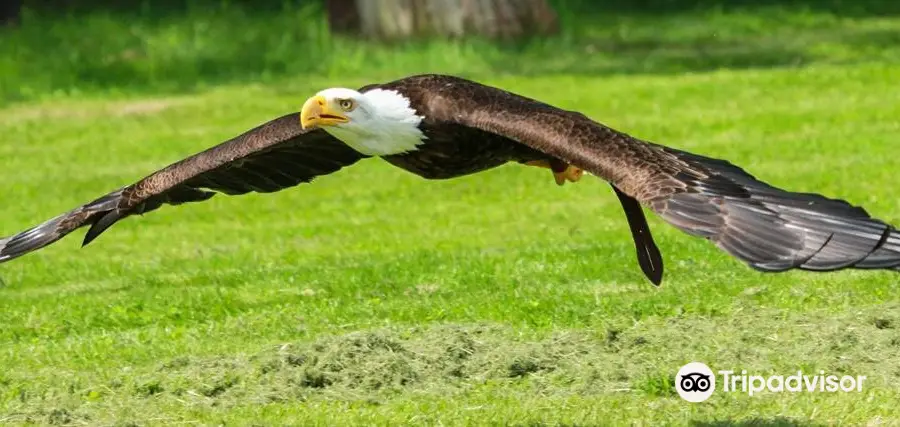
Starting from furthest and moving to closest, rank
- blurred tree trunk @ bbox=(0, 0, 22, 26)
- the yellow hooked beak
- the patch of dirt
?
blurred tree trunk @ bbox=(0, 0, 22, 26) < the patch of dirt < the yellow hooked beak

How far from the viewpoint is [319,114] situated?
27.9ft

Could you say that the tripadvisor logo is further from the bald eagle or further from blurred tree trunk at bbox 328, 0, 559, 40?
blurred tree trunk at bbox 328, 0, 559, 40

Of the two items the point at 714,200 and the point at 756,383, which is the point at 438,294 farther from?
the point at 714,200

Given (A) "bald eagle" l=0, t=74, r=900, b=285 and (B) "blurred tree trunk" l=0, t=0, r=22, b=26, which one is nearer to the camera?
(A) "bald eagle" l=0, t=74, r=900, b=285

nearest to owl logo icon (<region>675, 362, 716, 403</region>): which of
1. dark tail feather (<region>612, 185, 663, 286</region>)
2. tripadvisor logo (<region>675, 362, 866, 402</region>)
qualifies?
tripadvisor logo (<region>675, 362, 866, 402</region>)

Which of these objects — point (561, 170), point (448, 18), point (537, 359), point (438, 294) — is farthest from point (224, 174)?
point (448, 18)

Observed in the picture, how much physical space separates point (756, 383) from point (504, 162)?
5.24 feet

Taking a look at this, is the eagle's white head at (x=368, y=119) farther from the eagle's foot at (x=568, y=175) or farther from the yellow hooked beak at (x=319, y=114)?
the eagle's foot at (x=568, y=175)

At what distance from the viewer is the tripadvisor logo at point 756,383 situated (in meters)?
8.67

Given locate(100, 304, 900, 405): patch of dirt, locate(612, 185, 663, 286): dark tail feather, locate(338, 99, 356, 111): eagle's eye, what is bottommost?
locate(100, 304, 900, 405): patch of dirt

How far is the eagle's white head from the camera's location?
850cm

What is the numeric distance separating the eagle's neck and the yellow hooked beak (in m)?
0.07

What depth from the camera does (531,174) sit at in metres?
15.6

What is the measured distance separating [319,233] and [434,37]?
26.1 feet
